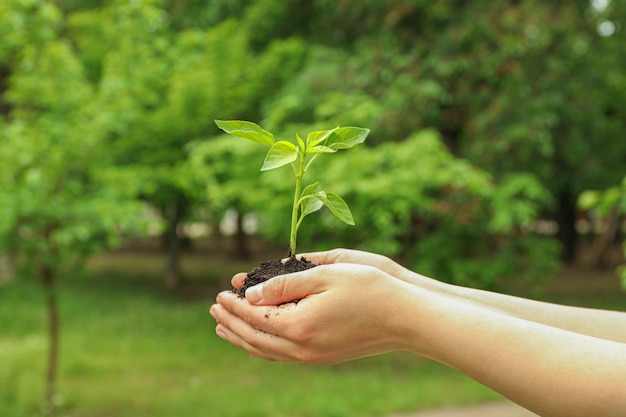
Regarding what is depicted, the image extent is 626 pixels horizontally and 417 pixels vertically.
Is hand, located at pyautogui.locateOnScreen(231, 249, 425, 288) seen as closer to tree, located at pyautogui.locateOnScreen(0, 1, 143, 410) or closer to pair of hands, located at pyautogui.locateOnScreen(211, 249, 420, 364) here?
pair of hands, located at pyautogui.locateOnScreen(211, 249, 420, 364)

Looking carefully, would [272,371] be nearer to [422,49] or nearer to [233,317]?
[422,49]

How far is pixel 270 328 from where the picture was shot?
162 centimetres

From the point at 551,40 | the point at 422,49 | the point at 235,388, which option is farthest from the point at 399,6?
the point at 235,388

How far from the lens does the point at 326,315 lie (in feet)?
5.10

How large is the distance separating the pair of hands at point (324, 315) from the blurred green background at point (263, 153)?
2.11m

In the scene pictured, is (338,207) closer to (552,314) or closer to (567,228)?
(552,314)

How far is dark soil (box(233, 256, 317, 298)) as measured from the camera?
1847mm

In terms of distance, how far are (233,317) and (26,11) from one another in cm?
536

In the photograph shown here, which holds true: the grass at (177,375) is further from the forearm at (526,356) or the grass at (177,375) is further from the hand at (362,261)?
the forearm at (526,356)

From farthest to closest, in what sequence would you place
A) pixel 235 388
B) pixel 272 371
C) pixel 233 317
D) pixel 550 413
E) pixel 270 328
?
pixel 272 371, pixel 235 388, pixel 233 317, pixel 270 328, pixel 550 413

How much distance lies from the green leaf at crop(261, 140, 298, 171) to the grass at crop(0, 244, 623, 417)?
5135 mm

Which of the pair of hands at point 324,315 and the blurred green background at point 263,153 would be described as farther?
the blurred green background at point 263,153

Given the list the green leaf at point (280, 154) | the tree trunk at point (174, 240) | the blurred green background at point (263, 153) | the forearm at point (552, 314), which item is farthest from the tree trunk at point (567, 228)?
the green leaf at point (280, 154)

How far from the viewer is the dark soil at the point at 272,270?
6.06 feet
